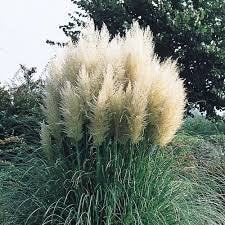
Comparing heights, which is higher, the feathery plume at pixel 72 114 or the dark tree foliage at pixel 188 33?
the dark tree foliage at pixel 188 33

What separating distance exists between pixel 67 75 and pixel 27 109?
3.09 metres

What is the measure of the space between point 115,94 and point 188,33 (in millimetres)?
5014

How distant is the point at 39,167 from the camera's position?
4477 mm

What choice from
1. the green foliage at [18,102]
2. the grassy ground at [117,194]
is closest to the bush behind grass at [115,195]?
the grassy ground at [117,194]

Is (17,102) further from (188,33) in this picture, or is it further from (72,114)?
(72,114)

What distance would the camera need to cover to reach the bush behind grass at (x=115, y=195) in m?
4.00

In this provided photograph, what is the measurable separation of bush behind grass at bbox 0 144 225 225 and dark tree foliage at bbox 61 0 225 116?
182 inches

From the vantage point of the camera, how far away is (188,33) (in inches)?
345

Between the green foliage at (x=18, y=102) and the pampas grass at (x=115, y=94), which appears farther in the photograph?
the green foliage at (x=18, y=102)

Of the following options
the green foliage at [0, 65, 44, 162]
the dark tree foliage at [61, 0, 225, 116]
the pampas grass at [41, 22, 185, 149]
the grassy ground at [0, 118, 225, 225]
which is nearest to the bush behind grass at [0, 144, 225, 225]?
the grassy ground at [0, 118, 225, 225]

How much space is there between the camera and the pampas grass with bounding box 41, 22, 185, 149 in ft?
13.1

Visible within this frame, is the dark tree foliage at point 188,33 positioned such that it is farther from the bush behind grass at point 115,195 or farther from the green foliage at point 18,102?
the bush behind grass at point 115,195

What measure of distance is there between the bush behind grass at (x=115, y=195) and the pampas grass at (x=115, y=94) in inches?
9.4

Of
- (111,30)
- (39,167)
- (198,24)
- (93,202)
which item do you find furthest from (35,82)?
(93,202)
